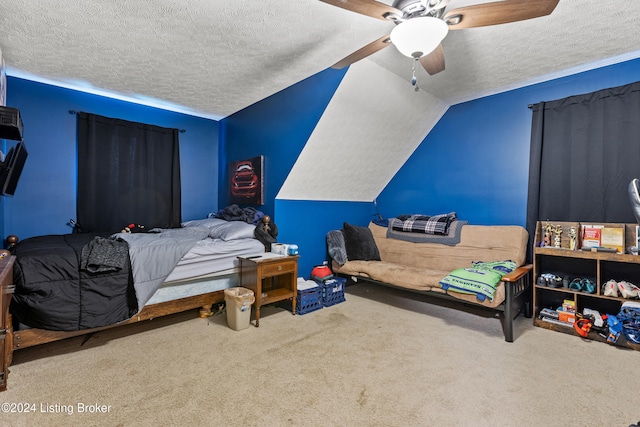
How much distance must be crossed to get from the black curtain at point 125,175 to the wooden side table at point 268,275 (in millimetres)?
1688

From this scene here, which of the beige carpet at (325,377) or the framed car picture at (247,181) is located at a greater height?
the framed car picture at (247,181)

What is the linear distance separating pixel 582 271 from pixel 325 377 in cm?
Result: 265

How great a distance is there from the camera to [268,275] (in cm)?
269

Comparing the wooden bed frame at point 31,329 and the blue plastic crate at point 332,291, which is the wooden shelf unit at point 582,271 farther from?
the wooden bed frame at point 31,329

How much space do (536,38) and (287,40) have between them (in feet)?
6.24

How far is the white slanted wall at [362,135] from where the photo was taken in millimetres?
2939

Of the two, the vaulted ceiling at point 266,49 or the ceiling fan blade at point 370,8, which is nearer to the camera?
the ceiling fan blade at point 370,8

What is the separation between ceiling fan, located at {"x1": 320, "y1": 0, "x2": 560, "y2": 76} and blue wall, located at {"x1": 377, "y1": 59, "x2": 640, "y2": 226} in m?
1.87

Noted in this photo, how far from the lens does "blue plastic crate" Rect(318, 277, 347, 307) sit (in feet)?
10.3

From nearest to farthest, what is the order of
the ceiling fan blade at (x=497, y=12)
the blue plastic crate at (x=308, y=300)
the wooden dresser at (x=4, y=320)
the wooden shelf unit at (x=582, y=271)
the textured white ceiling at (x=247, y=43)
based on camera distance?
the ceiling fan blade at (x=497, y=12), the wooden dresser at (x=4, y=320), the textured white ceiling at (x=247, y=43), the wooden shelf unit at (x=582, y=271), the blue plastic crate at (x=308, y=300)

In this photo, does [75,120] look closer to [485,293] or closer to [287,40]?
[287,40]

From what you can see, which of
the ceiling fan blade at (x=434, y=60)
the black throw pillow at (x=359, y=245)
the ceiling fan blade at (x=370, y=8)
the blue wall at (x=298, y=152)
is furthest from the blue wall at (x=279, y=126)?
the ceiling fan blade at (x=370, y=8)

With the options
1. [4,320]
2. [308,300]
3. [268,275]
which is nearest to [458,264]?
[308,300]

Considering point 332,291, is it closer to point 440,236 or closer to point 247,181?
point 440,236
